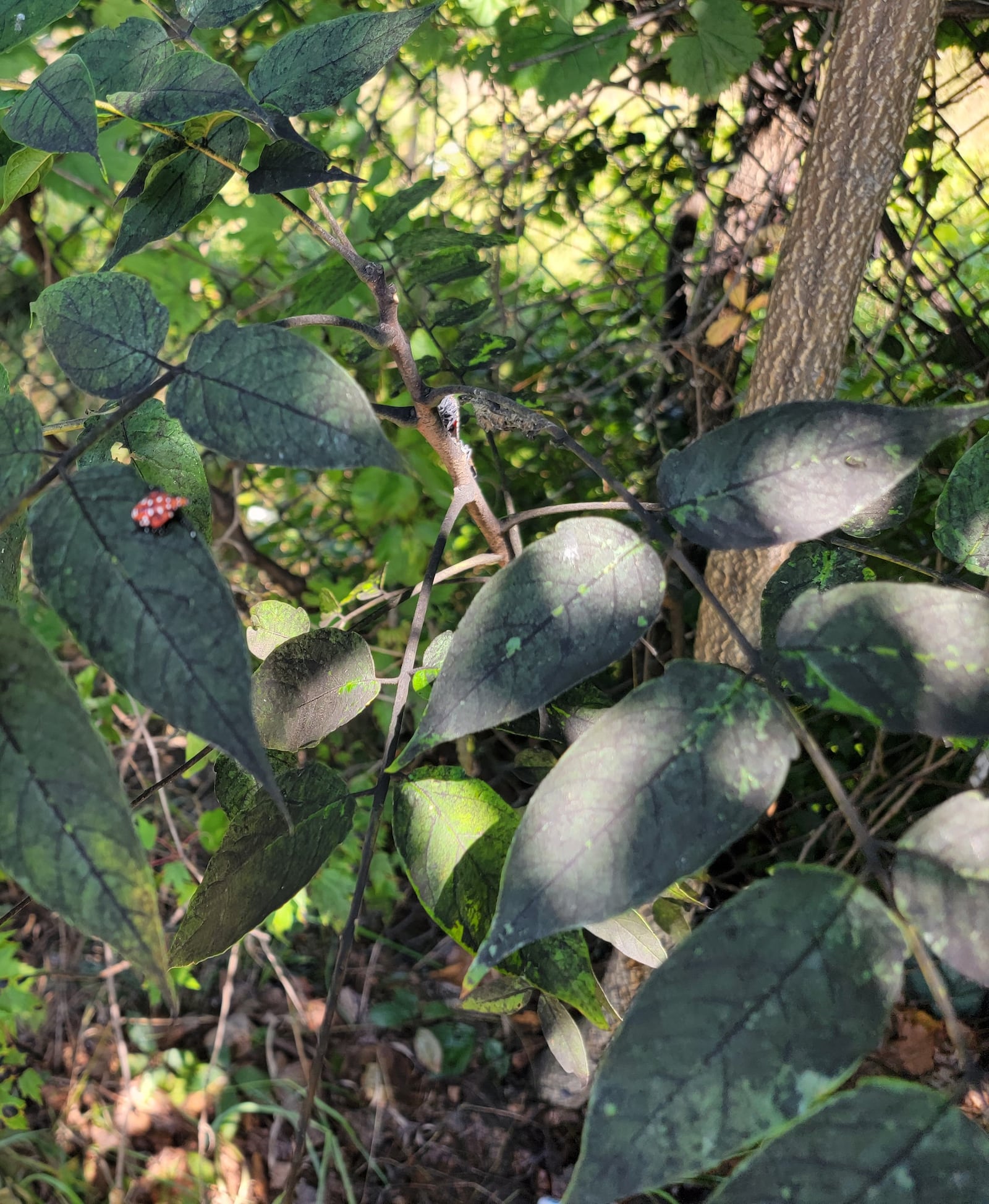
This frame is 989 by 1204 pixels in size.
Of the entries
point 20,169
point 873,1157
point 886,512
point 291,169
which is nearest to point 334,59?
point 291,169

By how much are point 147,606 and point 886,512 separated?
1.43 ft

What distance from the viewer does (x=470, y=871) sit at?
0.42m

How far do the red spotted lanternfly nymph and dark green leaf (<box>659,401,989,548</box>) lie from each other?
0.21 metres

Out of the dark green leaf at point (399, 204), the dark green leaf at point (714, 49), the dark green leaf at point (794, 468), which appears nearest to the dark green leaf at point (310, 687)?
the dark green leaf at point (794, 468)

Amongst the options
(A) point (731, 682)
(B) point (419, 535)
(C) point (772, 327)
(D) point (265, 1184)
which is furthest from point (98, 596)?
(D) point (265, 1184)

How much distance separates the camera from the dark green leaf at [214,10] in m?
0.49

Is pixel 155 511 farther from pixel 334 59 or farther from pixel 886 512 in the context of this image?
pixel 886 512

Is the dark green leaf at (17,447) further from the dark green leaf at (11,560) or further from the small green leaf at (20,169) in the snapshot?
the small green leaf at (20,169)

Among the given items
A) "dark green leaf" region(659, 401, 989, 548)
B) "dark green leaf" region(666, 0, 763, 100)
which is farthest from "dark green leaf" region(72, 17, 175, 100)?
"dark green leaf" region(666, 0, 763, 100)

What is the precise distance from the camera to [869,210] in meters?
0.76

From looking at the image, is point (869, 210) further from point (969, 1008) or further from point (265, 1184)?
point (265, 1184)

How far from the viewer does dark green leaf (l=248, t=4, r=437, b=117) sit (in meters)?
0.46

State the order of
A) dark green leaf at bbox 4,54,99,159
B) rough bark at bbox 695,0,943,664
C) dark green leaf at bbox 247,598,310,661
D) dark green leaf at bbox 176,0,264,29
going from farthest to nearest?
rough bark at bbox 695,0,943,664 < dark green leaf at bbox 247,598,310,661 < dark green leaf at bbox 176,0,264,29 < dark green leaf at bbox 4,54,99,159

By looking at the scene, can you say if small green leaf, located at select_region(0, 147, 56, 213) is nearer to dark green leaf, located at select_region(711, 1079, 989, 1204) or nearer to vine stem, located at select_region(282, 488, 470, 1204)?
vine stem, located at select_region(282, 488, 470, 1204)
